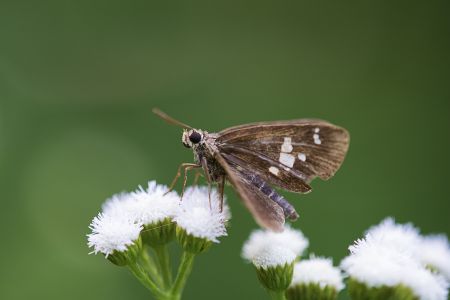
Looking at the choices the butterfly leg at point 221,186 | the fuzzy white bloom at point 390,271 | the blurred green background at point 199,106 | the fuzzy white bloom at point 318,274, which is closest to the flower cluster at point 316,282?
the fuzzy white bloom at point 318,274

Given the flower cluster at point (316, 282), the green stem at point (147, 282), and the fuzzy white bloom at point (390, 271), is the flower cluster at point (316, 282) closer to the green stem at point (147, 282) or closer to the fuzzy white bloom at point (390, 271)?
the fuzzy white bloom at point (390, 271)

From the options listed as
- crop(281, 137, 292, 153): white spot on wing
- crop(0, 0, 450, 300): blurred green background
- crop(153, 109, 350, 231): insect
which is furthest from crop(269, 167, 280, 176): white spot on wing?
crop(0, 0, 450, 300): blurred green background

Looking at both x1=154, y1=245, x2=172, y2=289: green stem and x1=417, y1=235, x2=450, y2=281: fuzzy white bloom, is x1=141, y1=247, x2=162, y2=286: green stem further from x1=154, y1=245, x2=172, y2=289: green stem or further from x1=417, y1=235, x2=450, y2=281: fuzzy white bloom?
x1=417, y1=235, x2=450, y2=281: fuzzy white bloom

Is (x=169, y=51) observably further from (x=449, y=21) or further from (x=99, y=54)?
(x=449, y=21)

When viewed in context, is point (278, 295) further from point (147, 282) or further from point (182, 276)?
point (147, 282)

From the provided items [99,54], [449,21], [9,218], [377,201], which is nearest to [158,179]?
[9,218]

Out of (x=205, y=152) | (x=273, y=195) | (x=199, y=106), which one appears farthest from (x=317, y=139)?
(x=199, y=106)

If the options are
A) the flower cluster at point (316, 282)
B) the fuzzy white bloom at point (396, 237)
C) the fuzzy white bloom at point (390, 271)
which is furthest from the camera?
the flower cluster at point (316, 282)
